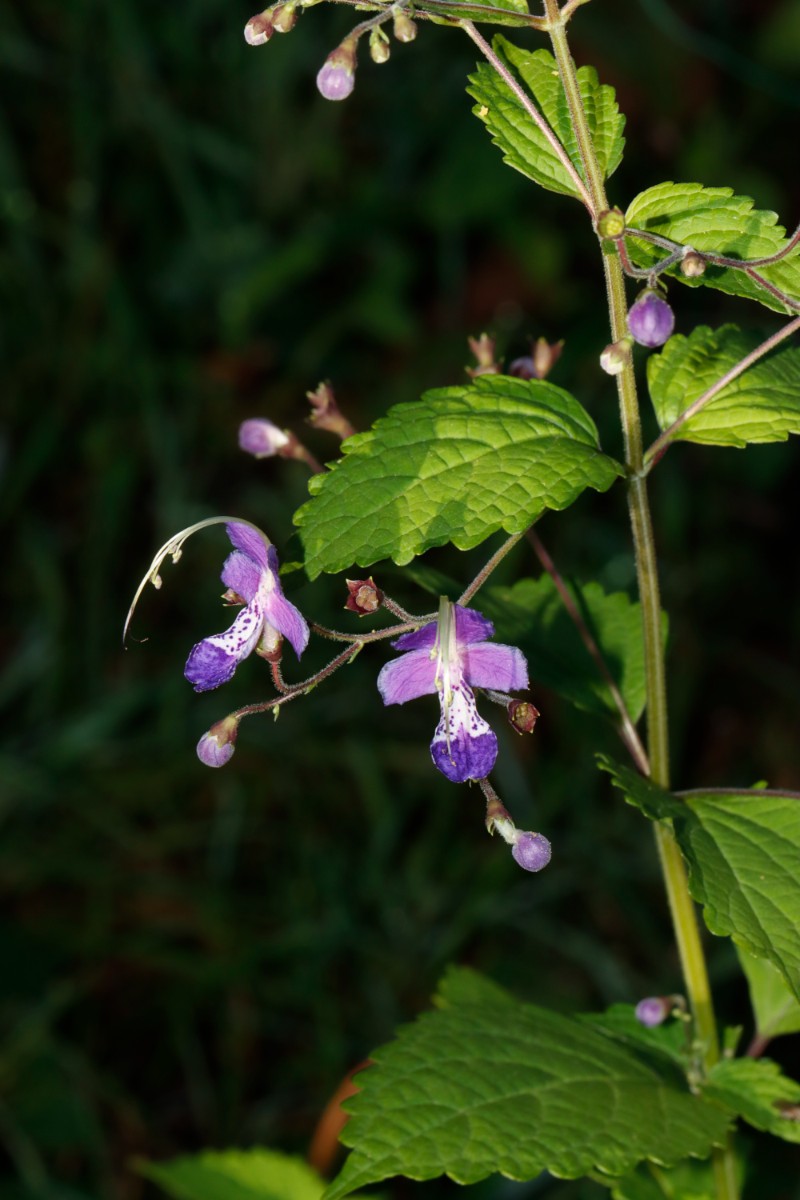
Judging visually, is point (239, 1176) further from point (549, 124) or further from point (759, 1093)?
point (549, 124)

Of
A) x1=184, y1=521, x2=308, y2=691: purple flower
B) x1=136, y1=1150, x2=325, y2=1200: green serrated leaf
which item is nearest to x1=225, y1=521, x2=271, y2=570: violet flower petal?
x1=184, y1=521, x2=308, y2=691: purple flower

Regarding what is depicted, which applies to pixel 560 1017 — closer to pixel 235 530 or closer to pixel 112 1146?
pixel 235 530

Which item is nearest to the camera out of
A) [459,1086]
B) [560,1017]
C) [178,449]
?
[459,1086]

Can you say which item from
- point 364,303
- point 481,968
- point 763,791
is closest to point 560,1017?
point 763,791

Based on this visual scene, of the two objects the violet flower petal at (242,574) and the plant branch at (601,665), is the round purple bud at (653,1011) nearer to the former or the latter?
the plant branch at (601,665)

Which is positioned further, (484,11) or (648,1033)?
(648,1033)

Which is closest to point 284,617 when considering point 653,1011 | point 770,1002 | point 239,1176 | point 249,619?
point 249,619
